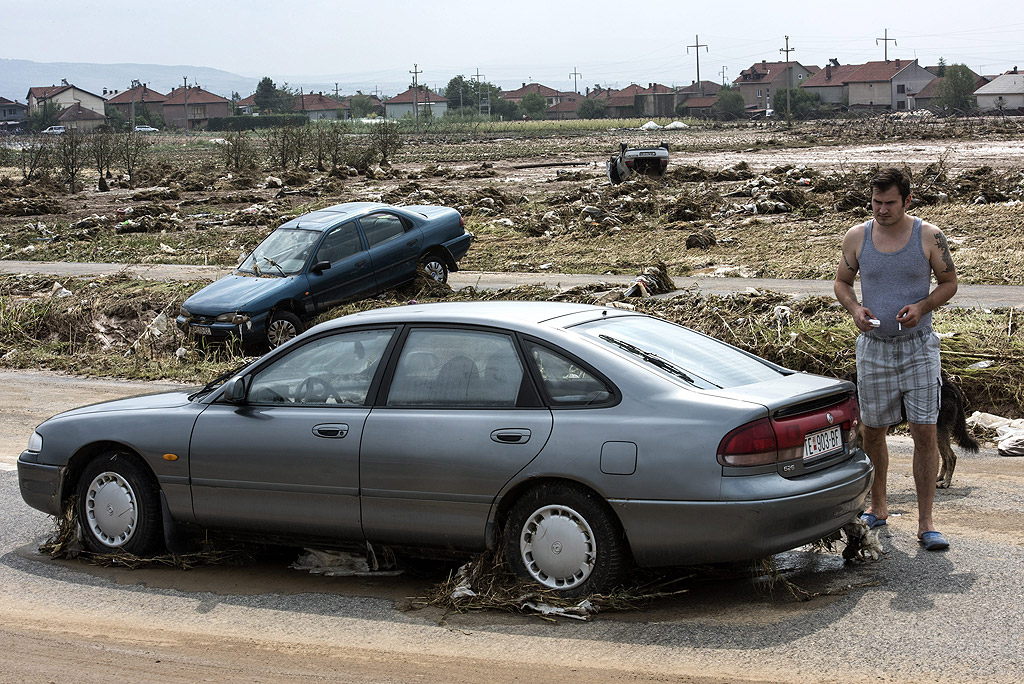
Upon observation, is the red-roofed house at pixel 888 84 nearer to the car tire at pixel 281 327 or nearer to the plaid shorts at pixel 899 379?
the car tire at pixel 281 327

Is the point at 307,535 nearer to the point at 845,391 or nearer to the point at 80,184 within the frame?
the point at 845,391

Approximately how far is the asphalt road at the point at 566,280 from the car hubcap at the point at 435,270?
40.4 inches

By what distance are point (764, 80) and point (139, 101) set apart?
101 metres

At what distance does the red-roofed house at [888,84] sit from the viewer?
14725cm

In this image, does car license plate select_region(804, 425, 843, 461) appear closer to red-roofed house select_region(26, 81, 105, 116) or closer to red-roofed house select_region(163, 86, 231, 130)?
red-roofed house select_region(26, 81, 105, 116)

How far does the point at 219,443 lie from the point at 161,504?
0.60 m

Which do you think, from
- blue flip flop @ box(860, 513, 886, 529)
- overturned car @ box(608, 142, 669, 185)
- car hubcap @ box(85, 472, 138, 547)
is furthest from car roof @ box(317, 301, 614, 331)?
overturned car @ box(608, 142, 669, 185)

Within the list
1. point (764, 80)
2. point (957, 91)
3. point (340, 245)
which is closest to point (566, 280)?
point (340, 245)

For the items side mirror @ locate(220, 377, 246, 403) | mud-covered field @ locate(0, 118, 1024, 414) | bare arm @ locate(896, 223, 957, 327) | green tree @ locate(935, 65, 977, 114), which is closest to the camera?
bare arm @ locate(896, 223, 957, 327)

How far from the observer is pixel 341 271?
52.4 ft

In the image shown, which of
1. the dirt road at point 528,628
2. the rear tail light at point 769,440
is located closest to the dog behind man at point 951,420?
the dirt road at point 528,628

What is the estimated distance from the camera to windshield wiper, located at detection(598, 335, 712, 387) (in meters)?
5.60

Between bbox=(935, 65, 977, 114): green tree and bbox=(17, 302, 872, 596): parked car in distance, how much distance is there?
403ft

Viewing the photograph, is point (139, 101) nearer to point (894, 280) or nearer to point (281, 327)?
point (281, 327)
